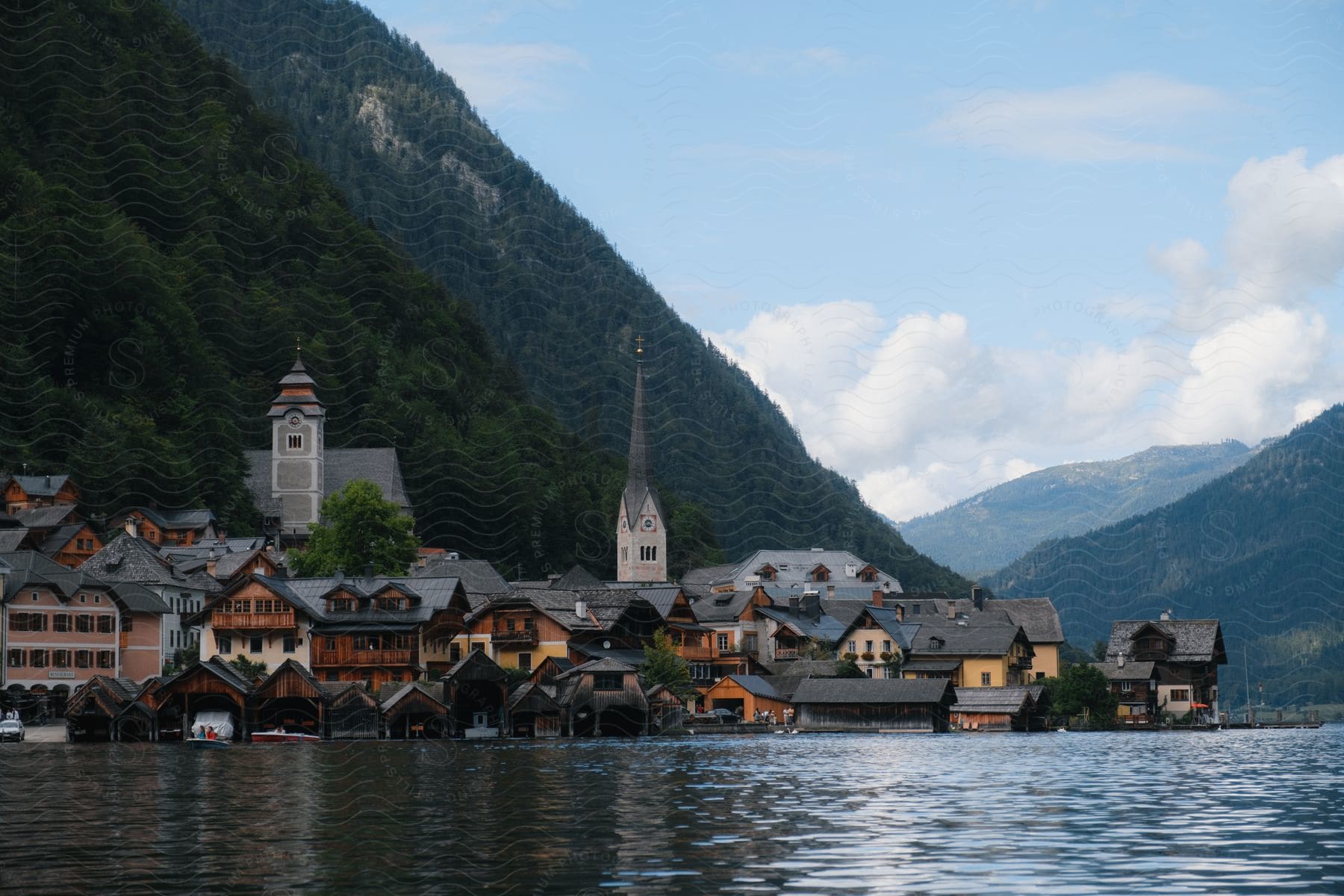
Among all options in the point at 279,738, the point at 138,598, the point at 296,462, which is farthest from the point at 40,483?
the point at 279,738

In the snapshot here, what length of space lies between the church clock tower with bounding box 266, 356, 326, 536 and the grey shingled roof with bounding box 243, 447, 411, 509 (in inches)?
51.3

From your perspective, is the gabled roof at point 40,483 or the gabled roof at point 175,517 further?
the gabled roof at point 175,517

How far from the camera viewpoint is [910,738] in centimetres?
8981

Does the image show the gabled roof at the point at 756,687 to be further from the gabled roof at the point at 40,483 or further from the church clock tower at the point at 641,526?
the church clock tower at the point at 641,526

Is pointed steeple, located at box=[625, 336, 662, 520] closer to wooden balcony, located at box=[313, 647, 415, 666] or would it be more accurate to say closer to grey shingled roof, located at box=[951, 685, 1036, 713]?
grey shingled roof, located at box=[951, 685, 1036, 713]

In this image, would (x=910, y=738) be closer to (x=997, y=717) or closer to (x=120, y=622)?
(x=997, y=717)

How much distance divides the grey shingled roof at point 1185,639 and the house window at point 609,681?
57040mm

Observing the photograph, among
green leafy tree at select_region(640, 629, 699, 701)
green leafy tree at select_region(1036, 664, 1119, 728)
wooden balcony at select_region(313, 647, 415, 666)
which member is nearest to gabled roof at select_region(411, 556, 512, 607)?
green leafy tree at select_region(640, 629, 699, 701)

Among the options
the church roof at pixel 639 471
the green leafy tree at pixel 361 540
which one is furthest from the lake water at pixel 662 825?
the church roof at pixel 639 471

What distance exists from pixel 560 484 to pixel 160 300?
4759 cm

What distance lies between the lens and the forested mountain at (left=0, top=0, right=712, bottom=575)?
132625mm

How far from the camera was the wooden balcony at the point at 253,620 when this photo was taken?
91562mm

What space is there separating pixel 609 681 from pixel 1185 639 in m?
63.4

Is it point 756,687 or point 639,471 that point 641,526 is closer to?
point 639,471
